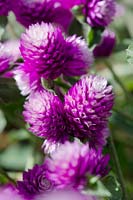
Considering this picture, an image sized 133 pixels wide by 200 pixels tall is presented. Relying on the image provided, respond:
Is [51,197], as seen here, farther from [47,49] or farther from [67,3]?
[67,3]

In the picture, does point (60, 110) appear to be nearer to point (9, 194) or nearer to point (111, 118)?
point (9, 194)

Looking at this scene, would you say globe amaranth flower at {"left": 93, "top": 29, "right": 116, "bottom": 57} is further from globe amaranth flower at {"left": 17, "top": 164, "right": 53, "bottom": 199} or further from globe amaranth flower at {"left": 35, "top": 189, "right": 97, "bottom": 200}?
globe amaranth flower at {"left": 35, "top": 189, "right": 97, "bottom": 200}

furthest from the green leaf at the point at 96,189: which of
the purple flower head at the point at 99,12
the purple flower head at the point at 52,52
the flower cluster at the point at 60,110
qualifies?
the purple flower head at the point at 99,12

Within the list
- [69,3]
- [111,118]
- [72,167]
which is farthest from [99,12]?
[72,167]

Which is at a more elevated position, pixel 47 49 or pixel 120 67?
pixel 47 49

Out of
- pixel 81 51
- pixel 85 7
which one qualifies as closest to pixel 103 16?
pixel 85 7

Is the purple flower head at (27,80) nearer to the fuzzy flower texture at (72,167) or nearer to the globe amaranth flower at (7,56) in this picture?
the globe amaranth flower at (7,56)
